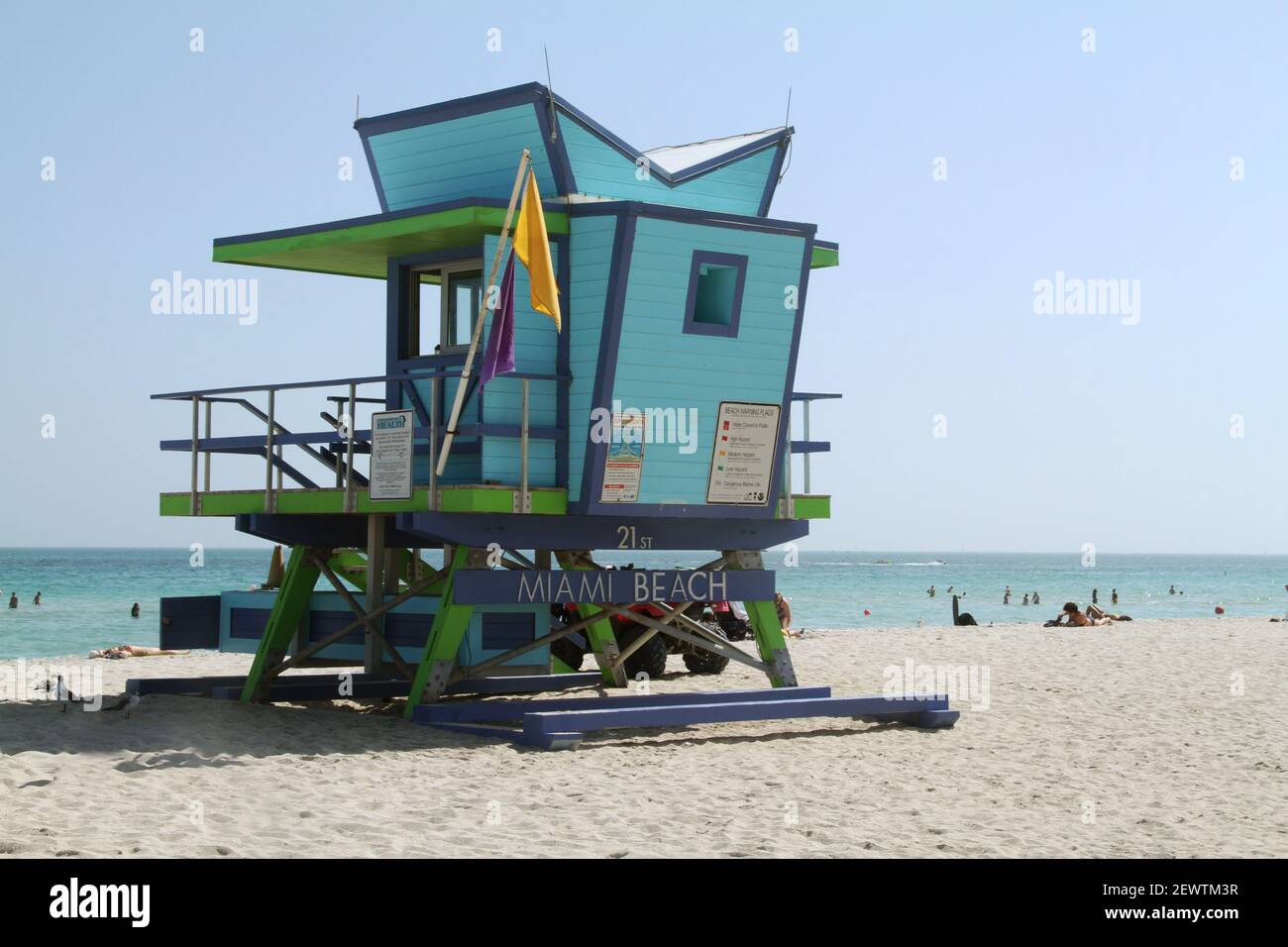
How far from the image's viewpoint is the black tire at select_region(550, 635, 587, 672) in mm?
21219

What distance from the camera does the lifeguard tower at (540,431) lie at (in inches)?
616

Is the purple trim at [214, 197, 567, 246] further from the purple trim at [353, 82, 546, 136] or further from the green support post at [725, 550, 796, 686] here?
the green support post at [725, 550, 796, 686]

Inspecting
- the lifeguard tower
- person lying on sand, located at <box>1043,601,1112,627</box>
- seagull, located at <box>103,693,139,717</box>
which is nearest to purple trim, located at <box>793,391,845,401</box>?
the lifeguard tower

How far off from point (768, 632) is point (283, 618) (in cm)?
555

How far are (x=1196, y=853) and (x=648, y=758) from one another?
5.35m

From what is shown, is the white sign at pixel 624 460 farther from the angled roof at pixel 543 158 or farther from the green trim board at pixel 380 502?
the angled roof at pixel 543 158

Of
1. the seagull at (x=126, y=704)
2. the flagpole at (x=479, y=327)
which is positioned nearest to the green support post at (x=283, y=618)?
the seagull at (x=126, y=704)

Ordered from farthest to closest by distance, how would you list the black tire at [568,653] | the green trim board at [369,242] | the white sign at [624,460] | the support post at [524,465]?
the black tire at [568,653], the white sign at [624,460], the green trim board at [369,242], the support post at [524,465]

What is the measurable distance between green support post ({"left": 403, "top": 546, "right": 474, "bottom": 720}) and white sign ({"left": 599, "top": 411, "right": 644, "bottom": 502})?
1.63 meters

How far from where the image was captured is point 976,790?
1274cm

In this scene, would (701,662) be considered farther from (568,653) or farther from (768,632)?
(768,632)

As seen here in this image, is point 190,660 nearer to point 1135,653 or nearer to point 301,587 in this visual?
point 301,587

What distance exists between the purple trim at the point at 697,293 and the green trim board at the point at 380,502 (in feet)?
6.87

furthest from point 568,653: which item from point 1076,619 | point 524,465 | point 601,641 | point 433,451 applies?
point 1076,619
